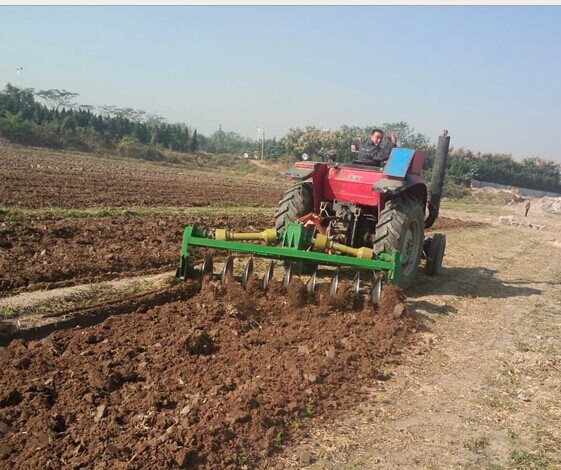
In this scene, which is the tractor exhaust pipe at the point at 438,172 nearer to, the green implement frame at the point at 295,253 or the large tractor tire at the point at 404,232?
the large tractor tire at the point at 404,232

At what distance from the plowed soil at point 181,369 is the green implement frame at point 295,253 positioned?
290 mm

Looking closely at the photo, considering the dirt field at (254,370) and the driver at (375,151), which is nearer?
the dirt field at (254,370)

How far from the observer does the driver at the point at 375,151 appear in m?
7.45

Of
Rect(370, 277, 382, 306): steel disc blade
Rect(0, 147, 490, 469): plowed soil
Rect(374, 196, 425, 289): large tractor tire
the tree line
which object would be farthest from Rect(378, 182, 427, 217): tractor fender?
the tree line

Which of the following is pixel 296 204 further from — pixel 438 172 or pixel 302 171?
pixel 438 172

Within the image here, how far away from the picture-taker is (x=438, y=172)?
825 cm

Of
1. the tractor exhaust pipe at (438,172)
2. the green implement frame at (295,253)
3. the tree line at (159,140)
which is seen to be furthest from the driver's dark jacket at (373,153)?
the tree line at (159,140)

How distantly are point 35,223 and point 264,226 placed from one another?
4.44 meters

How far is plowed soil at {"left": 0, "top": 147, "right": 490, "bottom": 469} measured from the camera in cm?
314

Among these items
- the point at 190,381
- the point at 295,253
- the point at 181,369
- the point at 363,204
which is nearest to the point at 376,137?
the point at 363,204

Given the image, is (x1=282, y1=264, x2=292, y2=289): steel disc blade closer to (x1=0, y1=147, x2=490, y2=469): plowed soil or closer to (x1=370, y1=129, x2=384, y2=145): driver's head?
(x1=0, y1=147, x2=490, y2=469): plowed soil

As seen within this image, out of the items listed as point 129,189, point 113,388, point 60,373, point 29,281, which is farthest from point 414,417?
point 129,189

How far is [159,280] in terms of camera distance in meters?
6.67

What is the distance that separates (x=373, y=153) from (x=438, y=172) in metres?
1.31
